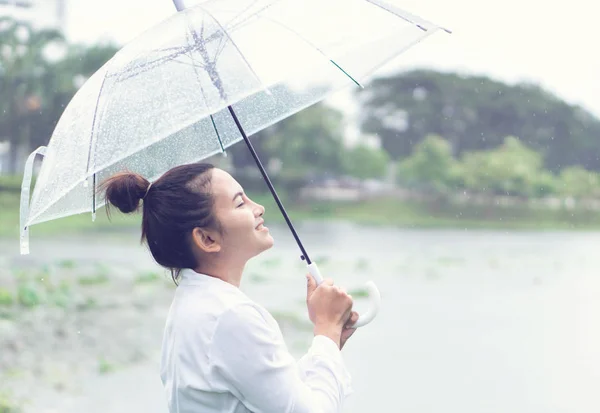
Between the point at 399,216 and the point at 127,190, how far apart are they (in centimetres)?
179

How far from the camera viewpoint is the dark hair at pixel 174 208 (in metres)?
0.89

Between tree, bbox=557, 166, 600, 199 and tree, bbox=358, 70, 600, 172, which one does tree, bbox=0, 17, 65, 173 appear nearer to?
tree, bbox=358, 70, 600, 172

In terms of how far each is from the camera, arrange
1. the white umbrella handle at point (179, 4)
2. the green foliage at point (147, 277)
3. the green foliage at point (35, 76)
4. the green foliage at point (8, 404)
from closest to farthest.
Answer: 1. the white umbrella handle at point (179, 4)
2. the green foliage at point (8, 404)
3. the green foliage at point (35, 76)
4. the green foliage at point (147, 277)

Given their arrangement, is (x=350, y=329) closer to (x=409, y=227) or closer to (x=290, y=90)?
(x=290, y=90)

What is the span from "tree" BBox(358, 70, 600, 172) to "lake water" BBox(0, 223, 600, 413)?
0.28 m

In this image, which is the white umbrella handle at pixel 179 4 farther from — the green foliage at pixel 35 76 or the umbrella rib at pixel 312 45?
the green foliage at pixel 35 76

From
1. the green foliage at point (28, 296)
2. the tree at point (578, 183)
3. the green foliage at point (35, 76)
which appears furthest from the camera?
the green foliage at point (28, 296)

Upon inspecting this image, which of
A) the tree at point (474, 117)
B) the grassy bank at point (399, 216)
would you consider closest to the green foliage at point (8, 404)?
the grassy bank at point (399, 216)

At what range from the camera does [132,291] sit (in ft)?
9.21

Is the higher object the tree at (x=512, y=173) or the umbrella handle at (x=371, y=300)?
the umbrella handle at (x=371, y=300)

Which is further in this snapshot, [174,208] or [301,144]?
[301,144]

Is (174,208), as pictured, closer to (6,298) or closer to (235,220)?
(235,220)

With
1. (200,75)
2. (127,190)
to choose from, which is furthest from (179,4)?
(127,190)

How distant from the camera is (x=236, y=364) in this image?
31.5 inches
